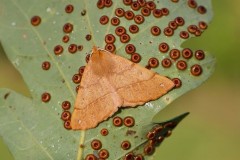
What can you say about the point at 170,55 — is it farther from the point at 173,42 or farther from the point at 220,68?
the point at 220,68

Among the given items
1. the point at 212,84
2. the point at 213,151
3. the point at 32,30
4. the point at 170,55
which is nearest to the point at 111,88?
the point at 170,55

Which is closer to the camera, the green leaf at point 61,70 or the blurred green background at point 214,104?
the green leaf at point 61,70

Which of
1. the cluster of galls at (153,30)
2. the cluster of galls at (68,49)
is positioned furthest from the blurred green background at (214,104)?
the cluster of galls at (68,49)

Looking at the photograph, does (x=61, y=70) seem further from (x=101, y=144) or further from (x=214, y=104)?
(x=214, y=104)

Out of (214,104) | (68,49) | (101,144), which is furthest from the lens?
(214,104)

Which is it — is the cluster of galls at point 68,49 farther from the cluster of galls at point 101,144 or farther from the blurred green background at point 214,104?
the blurred green background at point 214,104

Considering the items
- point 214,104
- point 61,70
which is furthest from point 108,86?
point 214,104
